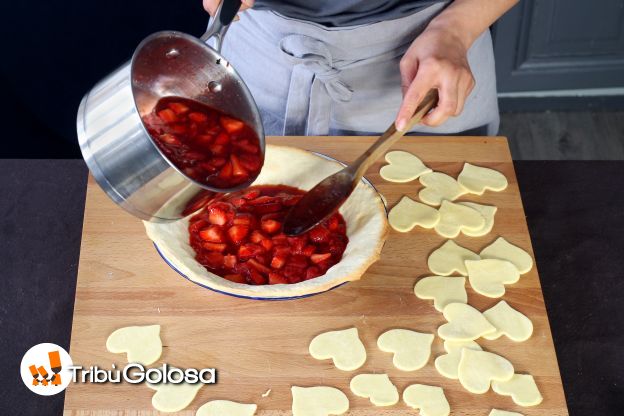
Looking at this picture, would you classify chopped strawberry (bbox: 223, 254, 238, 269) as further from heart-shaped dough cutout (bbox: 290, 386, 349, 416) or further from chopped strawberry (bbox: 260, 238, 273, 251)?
heart-shaped dough cutout (bbox: 290, 386, 349, 416)

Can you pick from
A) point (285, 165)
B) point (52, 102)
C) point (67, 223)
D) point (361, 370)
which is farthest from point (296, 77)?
point (52, 102)

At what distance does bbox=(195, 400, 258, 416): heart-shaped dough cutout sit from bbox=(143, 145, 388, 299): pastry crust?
155 millimetres

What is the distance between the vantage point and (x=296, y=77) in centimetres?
151

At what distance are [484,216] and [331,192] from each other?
0.30 meters

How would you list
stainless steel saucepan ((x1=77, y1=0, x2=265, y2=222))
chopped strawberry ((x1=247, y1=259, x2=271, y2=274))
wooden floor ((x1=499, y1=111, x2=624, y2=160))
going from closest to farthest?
1. stainless steel saucepan ((x1=77, y1=0, x2=265, y2=222))
2. chopped strawberry ((x1=247, y1=259, x2=271, y2=274))
3. wooden floor ((x1=499, y1=111, x2=624, y2=160))

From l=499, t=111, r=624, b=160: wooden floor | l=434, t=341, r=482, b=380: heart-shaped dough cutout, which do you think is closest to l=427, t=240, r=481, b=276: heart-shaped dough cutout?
l=434, t=341, r=482, b=380: heart-shaped dough cutout

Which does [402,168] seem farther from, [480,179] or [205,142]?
[205,142]

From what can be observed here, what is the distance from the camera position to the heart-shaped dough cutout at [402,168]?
56.6 inches

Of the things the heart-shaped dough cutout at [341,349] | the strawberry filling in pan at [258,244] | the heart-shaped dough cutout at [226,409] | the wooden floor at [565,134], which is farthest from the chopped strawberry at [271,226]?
the wooden floor at [565,134]

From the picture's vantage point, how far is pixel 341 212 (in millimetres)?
1337

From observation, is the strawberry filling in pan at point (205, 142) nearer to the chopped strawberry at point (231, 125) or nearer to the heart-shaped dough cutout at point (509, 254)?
the chopped strawberry at point (231, 125)

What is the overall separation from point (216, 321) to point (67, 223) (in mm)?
423

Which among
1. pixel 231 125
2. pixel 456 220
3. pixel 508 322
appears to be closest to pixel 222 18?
pixel 231 125

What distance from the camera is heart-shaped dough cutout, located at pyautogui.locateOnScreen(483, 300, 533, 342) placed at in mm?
1175
